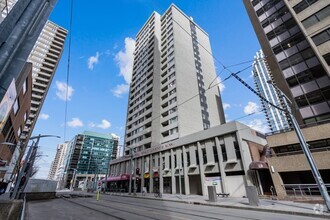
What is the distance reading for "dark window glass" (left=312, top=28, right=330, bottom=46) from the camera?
20612 millimetres

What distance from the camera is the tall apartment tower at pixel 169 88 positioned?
44219 mm

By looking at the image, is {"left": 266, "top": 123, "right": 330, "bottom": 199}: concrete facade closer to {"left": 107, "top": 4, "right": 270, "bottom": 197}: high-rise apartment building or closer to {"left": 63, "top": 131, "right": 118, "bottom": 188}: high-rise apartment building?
{"left": 107, "top": 4, "right": 270, "bottom": 197}: high-rise apartment building

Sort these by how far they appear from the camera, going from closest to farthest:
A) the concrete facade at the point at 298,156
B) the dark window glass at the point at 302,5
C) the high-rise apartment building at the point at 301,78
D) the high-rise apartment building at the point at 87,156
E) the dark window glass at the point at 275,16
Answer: the concrete facade at the point at 298,156
the high-rise apartment building at the point at 301,78
the dark window glass at the point at 302,5
the dark window glass at the point at 275,16
the high-rise apartment building at the point at 87,156

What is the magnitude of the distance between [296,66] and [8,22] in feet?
103

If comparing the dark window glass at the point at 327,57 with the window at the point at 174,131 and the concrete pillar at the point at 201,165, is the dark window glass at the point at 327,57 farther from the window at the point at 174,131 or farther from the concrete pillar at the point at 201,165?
the window at the point at 174,131

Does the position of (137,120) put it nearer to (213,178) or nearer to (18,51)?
(213,178)

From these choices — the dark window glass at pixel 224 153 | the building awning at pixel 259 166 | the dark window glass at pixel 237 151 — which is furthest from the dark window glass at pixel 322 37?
the dark window glass at pixel 224 153

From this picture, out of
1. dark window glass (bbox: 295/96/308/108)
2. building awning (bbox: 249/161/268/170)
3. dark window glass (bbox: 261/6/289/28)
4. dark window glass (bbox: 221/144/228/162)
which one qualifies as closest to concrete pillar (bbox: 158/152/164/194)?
dark window glass (bbox: 221/144/228/162)

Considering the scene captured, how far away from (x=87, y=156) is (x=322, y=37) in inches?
4838

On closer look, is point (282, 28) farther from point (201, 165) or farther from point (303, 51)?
point (201, 165)

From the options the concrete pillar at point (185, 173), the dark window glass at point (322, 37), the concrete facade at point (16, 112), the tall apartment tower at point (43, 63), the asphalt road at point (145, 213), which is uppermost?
the tall apartment tower at point (43, 63)

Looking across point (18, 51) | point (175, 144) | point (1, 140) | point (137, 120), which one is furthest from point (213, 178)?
point (137, 120)

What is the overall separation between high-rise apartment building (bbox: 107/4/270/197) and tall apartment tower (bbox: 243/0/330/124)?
8.35 m

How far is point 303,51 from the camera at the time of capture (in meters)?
24.2
